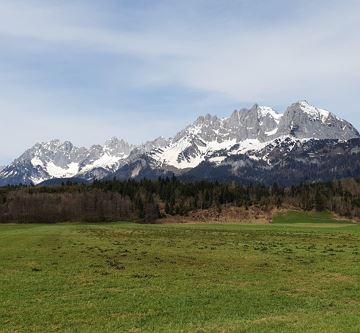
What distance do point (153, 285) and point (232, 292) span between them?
19.2 feet

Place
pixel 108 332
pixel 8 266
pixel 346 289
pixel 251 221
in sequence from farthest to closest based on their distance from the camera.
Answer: pixel 251 221
pixel 8 266
pixel 346 289
pixel 108 332

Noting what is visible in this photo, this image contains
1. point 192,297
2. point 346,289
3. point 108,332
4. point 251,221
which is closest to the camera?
point 108,332

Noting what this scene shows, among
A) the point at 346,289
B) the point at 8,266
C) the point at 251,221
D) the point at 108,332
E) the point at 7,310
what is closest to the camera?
the point at 108,332

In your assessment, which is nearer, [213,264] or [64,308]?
[64,308]

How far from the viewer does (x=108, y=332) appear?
21953 mm

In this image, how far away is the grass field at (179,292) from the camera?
76.0 feet

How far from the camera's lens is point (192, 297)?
94.9ft

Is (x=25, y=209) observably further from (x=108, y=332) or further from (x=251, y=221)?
(x=108, y=332)

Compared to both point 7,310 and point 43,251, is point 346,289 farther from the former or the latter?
point 43,251

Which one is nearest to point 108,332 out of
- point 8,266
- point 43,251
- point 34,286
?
point 34,286

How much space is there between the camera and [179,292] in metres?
30.6

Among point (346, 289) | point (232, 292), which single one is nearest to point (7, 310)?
point (232, 292)

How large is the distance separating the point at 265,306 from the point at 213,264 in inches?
676

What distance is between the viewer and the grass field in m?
23.2
